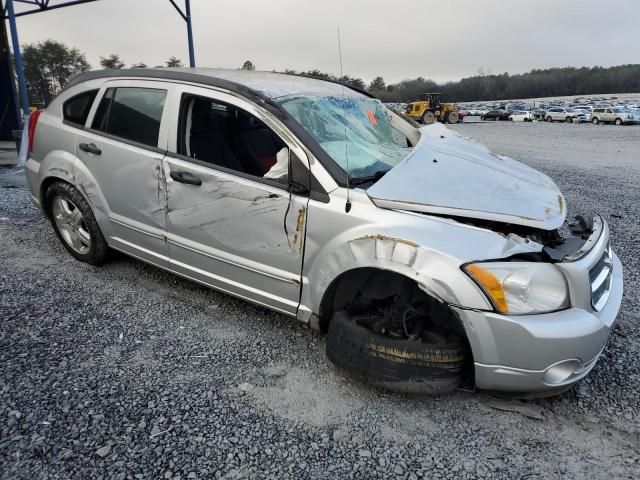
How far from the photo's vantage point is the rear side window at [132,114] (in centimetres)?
326

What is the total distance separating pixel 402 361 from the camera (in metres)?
2.38

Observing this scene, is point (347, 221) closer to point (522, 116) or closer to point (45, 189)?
point (45, 189)

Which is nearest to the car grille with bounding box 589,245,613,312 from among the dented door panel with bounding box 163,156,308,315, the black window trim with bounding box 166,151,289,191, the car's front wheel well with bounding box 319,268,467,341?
the car's front wheel well with bounding box 319,268,467,341

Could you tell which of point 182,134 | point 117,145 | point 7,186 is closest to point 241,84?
point 182,134

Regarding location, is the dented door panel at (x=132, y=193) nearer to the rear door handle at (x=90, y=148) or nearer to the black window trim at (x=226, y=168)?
the rear door handle at (x=90, y=148)

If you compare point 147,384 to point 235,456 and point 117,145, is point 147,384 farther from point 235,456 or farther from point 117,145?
point 117,145

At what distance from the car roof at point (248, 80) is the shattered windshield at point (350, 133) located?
0.36 ft

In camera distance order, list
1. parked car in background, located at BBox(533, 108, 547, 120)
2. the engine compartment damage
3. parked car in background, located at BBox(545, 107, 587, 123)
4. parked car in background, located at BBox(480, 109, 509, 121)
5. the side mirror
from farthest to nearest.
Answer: parked car in background, located at BBox(480, 109, 509, 121)
parked car in background, located at BBox(533, 108, 547, 120)
parked car in background, located at BBox(545, 107, 587, 123)
the side mirror
the engine compartment damage

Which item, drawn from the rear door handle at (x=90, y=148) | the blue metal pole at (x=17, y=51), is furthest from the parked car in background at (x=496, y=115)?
the rear door handle at (x=90, y=148)

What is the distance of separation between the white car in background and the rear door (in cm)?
5013

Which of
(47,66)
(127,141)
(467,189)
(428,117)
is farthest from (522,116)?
(127,141)

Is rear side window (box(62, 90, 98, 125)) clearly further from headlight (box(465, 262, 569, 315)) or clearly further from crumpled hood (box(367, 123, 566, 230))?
headlight (box(465, 262, 569, 315))

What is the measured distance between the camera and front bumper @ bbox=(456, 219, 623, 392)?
7.09ft

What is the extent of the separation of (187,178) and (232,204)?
39 centimetres
